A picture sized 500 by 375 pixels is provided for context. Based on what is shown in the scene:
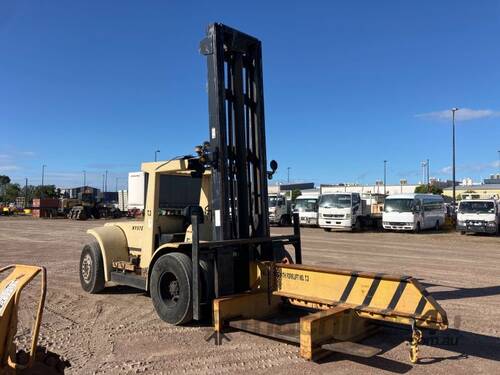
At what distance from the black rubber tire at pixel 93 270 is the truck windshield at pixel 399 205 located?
22465mm

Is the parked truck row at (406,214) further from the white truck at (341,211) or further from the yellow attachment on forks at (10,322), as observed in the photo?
the yellow attachment on forks at (10,322)

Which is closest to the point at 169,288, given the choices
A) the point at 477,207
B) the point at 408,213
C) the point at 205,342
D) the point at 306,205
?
the point at 205,342

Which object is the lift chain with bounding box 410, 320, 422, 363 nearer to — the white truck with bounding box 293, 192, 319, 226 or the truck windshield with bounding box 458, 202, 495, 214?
the truck windshield with bounding box 458, 202, 495, 214

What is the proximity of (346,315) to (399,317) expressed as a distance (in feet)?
2.45

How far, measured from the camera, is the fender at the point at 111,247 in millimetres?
8852

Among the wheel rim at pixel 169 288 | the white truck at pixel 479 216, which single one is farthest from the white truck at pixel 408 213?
the wheel rim at pixel 169 288

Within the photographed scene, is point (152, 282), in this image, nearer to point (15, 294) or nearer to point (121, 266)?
point (121, 266)

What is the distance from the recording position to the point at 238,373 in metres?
5.12

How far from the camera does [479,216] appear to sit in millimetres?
26406

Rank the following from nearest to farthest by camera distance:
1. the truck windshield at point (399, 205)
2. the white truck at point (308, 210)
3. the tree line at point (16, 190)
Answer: the truck windshield at point (399, 205)
the white truck at point (308, 210)
the tree line at point (16, 190)

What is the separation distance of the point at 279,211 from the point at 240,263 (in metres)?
26.8

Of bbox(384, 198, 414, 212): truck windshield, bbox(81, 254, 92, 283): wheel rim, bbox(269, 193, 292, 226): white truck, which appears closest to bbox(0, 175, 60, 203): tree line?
bbox(269, 193, 292, 226): white truck

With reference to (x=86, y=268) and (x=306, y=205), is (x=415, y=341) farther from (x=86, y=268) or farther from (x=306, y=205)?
(x=306, y=205)

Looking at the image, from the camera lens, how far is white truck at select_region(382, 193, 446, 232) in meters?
28.0
